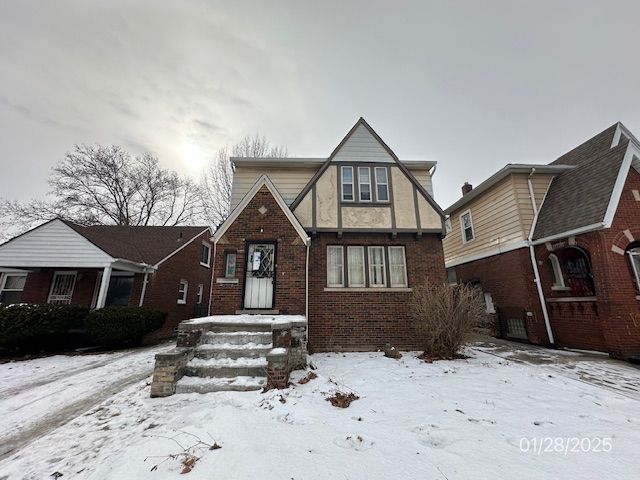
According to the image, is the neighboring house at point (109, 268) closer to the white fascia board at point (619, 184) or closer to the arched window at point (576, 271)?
the white fascia board at point (619, 184)

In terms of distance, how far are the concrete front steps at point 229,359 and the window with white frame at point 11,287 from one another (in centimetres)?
1408

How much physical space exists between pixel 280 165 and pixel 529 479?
10.5m

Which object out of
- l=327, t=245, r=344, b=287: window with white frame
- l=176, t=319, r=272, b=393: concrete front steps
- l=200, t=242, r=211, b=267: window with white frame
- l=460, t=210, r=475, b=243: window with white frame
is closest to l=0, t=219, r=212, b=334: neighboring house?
l=200, t=242, r=211, b=267: window with white frame

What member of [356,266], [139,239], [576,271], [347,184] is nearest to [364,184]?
[347,184]

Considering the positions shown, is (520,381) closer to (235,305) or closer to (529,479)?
(529,479)

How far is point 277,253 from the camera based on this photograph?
8.31 metres

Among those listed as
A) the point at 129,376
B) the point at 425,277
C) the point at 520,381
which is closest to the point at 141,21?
the point at 129,376

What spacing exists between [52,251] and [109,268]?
2.51 metres

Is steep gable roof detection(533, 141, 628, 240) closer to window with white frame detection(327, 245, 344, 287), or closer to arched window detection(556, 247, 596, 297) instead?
arched window detection(556, 247, 596, 297)

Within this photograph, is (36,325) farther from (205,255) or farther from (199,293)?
(205,255)

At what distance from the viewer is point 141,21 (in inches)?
377

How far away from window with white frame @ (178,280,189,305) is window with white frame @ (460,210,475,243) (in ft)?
55.1

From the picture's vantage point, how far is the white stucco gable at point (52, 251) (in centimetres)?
1033

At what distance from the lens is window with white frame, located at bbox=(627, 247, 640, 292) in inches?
327
